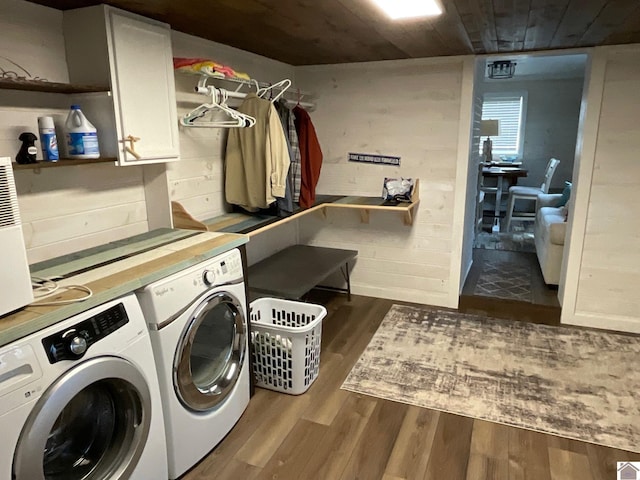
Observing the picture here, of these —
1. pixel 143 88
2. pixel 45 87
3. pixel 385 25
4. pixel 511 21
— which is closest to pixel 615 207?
pixel 511 21

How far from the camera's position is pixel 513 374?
Answer: 8.81 ft

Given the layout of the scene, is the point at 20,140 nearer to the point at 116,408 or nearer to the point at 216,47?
the point at 116,408

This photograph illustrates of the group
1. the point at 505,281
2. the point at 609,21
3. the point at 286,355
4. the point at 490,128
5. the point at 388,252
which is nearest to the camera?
the point at 609,21

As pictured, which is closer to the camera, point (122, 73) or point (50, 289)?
point (50, 289)

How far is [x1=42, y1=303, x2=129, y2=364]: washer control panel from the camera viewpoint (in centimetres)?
133

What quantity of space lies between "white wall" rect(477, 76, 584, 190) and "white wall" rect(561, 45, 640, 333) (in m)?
4.22

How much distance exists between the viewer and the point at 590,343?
3066 mm

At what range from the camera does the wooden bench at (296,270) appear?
2885 mm

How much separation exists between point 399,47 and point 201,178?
1.56 m

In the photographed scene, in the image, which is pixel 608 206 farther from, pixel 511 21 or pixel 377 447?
pixel 377 447

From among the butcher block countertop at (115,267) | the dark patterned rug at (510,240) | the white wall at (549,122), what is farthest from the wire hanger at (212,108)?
the white wall at (549,122)

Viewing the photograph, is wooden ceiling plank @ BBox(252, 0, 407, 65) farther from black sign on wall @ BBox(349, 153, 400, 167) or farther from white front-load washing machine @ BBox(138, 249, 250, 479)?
white front-load washing machine @ BBox(138, 249, 250, 479)

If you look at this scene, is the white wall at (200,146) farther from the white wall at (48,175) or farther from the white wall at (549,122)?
the white wall at (549,122)

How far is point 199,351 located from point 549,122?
6.89 metres
